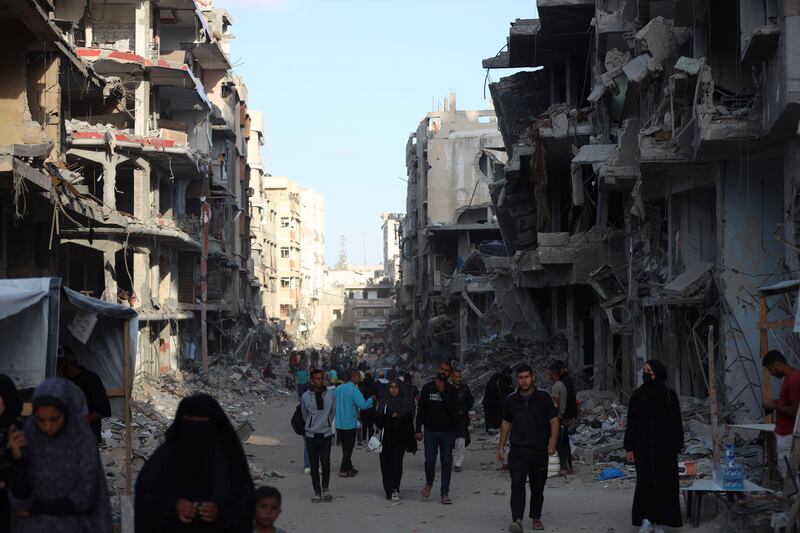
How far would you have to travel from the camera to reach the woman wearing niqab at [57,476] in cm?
576

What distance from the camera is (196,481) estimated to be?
5.69m

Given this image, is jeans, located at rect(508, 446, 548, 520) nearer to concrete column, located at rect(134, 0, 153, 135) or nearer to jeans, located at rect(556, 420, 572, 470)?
jeans, located at rect(556, 420, 572, 470)

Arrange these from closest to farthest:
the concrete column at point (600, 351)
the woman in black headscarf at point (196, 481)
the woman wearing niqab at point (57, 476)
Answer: the woman in black headscarf at point (196, 481) → the woman wearing niqab at point (57, 476) → the concrete column at point (600, 351)

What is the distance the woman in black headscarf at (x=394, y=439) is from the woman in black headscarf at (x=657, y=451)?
4.04 m

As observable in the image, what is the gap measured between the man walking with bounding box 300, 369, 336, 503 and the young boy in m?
7.64

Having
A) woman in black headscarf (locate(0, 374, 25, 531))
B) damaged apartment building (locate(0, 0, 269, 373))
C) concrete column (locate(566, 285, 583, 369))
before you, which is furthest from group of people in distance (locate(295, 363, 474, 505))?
concrete column (locate(566, 285, 583, 369))

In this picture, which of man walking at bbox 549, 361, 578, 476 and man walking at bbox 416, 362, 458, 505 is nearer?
man walking at bbox 416, 362, 458, 505

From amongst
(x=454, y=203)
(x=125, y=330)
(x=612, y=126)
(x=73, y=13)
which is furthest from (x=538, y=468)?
(x=454, y=203)

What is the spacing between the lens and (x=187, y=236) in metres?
38.8

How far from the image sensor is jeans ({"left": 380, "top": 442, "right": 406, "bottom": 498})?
45.0 ft

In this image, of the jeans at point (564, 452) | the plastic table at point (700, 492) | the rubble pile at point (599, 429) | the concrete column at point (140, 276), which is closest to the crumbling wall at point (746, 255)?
the rubble pile at point (599, 429)

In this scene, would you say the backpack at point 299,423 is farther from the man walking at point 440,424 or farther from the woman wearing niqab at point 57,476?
the woman wearing niqab at point 57,476

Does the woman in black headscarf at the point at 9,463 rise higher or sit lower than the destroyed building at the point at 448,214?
lower

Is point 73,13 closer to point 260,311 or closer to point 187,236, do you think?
point 187,236
